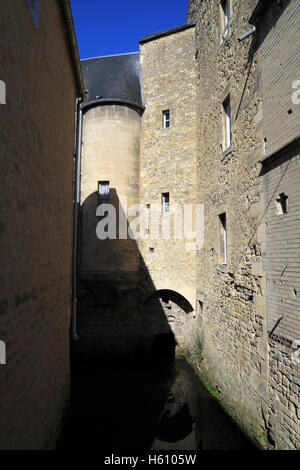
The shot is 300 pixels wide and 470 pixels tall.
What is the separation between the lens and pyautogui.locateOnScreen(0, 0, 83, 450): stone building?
2.81 meters

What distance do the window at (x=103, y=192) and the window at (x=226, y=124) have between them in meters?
4.96

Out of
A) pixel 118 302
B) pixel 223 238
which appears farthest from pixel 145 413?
pixel 223 238

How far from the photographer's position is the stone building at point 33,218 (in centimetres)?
281

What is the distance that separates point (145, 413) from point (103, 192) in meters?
7.18

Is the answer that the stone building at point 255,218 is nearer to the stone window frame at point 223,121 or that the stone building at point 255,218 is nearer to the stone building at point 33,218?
the stone window frame at point 223,121

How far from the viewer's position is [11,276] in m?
2.90

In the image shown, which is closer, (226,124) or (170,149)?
(226,124)

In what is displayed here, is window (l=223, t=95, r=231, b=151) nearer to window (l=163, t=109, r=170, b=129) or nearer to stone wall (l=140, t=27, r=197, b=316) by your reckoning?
stone wall (l=140, t=27, r=197, b=316)

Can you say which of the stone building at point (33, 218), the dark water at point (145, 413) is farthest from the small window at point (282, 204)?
the dark water at point (145, 413)

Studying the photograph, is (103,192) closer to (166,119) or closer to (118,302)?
(166,119)

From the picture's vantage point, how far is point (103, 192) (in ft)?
37.6

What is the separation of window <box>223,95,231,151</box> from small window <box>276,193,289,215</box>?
318 centimetres

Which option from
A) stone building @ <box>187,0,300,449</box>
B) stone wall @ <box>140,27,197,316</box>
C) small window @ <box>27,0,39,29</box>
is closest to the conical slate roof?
stone wall @ <box>140,27,197,316</box>
